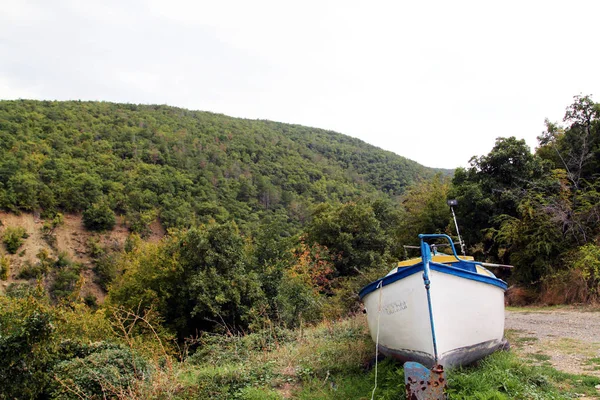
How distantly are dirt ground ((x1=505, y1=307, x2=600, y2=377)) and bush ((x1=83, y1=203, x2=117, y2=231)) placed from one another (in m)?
50.3

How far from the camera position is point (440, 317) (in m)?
4.79

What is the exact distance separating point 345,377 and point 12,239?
5000cm

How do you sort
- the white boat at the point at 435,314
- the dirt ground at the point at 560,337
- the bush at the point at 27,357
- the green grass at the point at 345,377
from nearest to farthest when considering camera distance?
the green grass at the point at 345,377, the white boat at the point at 435,314, the dirt ground at the point at 560,337, the bush at the point at 27,357

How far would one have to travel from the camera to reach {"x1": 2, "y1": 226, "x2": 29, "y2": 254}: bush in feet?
143

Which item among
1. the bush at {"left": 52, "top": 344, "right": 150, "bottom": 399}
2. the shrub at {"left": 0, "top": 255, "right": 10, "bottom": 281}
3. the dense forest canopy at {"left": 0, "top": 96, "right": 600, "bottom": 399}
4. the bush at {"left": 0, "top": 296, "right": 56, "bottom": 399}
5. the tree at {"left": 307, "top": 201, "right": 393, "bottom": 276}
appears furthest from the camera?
the shrub at {"left": 0, "top": 255, "right": 10, "bottom": 281}

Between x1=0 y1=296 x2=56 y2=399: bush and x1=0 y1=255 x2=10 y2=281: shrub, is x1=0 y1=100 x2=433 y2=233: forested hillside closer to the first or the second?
x1=0 y1=255 x2=10 y2=281: shrub

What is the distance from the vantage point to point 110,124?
251 feet

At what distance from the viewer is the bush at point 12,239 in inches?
1716

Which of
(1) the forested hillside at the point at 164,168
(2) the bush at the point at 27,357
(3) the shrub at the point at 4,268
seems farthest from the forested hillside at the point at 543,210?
(3) the shrub at the point at 4,268

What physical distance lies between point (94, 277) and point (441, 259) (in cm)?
4761

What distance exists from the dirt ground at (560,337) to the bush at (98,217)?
50273mm

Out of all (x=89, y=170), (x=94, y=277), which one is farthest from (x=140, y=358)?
(x=89, y=170)

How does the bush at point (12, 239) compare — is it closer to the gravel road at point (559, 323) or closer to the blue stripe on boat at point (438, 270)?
the gravel road at point (559, 323)

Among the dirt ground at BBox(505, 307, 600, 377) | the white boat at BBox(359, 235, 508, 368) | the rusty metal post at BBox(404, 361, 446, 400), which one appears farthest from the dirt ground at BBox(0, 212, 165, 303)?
the rusty metal post at BBox(404, 361, 446, 400)
